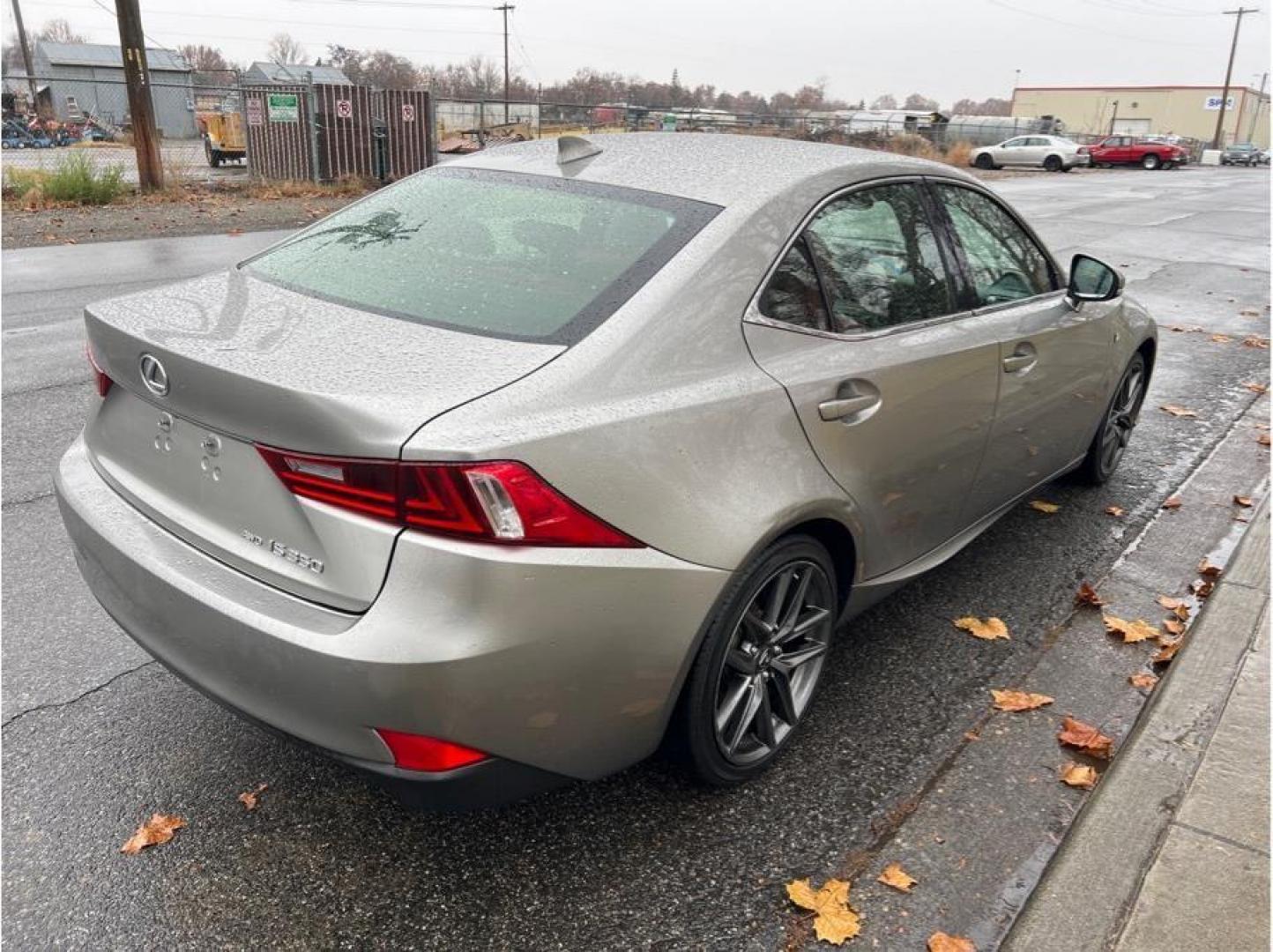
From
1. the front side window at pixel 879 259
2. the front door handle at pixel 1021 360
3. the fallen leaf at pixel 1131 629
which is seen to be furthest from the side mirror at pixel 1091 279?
the fallen leaf at pixel 1131 629

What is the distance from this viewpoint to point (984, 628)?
3.73 m

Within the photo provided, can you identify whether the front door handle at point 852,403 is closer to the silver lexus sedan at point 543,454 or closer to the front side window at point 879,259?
the silver lexus sedan at point 543,454

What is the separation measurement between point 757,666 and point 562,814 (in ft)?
2.07

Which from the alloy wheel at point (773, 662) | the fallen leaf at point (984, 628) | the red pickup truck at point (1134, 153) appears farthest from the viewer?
the red pickup truck at point (1134, 153)

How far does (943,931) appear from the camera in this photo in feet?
7.59

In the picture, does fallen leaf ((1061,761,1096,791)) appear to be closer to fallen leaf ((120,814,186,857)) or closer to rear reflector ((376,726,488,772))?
rear reflector ((376,726,488,772))

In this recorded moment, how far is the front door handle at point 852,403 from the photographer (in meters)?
2.67

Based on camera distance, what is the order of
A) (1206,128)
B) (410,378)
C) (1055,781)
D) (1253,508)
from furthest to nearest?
(1206,128), (1253,508), (1055,781), (410,378)

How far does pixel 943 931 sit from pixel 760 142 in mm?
2310

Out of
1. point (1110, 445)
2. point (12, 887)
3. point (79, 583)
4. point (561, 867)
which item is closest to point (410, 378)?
point (561, 867)

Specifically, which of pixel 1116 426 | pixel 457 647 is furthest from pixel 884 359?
pixel 1116 426

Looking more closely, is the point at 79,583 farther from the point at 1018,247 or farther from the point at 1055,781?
the point at 1018,247

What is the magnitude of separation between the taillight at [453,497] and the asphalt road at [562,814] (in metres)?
0.93

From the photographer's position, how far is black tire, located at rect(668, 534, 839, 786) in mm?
2441
